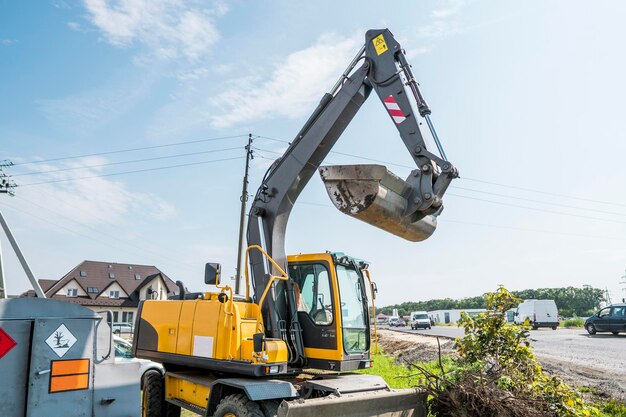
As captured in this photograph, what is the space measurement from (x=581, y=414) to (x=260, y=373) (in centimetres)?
427

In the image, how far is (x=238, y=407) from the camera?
244 inches

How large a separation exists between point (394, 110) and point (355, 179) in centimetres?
154

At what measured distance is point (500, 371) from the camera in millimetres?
7035

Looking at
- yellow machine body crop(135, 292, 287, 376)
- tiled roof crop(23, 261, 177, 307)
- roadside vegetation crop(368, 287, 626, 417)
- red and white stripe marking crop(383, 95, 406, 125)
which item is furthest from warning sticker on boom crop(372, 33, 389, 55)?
tiled roof crop(23, 261, 177, 307)

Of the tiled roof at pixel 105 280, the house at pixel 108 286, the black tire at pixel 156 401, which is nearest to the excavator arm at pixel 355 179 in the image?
the black tire at pixel 156 401

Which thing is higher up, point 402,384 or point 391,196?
point 391,196

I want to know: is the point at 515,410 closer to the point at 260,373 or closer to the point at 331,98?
the point at 260,373

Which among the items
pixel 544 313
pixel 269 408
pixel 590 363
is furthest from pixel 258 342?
pixel 544 313

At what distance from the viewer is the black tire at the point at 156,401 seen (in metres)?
8.32

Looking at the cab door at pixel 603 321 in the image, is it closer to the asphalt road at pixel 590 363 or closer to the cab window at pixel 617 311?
the cab window at pixel 617 311

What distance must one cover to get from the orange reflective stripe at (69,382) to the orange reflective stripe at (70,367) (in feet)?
0.12

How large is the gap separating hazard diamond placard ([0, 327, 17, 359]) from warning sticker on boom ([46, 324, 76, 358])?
30 cm

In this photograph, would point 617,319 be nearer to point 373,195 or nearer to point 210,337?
point 373,195

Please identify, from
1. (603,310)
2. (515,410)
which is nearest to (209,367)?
(515,410)
